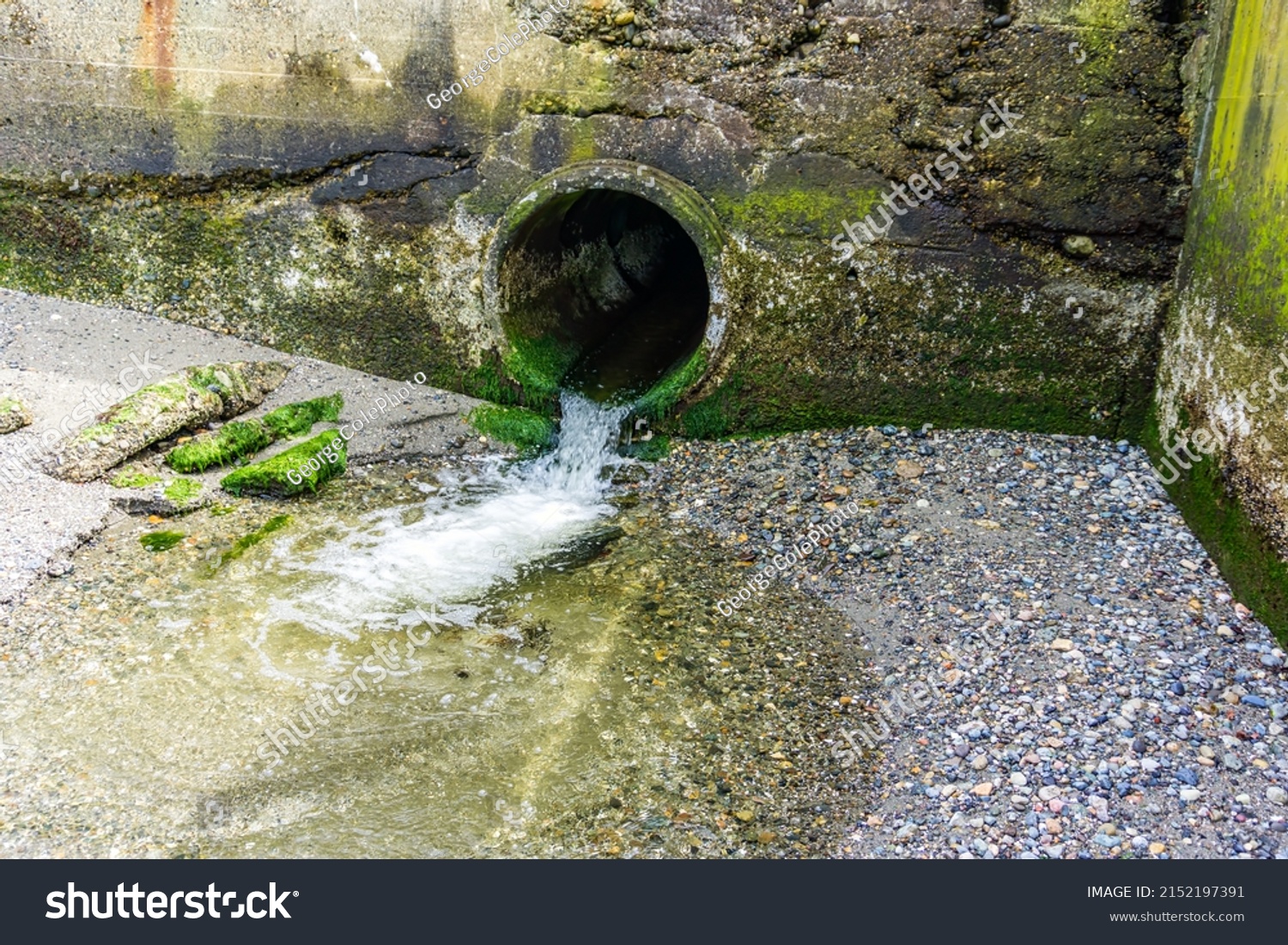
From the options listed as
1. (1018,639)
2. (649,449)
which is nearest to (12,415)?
(649,449)

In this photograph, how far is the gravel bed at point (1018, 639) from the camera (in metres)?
4.67

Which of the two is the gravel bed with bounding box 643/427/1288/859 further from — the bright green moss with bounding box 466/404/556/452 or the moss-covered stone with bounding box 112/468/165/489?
the moss-covered stone with bounding box 112/468/165/489

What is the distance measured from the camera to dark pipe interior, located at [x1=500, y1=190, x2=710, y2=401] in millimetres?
8961

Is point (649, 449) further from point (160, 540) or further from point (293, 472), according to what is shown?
point (160, 540)

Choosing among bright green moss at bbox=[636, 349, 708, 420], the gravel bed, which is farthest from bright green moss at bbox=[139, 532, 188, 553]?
bright green moss at bbox=[636, 349, 708, 420]

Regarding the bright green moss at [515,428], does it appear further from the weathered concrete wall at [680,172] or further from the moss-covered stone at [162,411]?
the moss-covered stone at [162,411]

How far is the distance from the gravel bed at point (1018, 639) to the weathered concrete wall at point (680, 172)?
671 millimetres

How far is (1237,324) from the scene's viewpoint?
638 cm

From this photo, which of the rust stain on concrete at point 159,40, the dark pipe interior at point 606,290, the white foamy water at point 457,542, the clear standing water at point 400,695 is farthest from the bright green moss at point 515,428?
the rust stain on concrete at point 159,40

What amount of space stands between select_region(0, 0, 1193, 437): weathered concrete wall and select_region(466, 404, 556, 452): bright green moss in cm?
26

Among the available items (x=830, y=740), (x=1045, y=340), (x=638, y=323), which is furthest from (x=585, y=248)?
(x=830, y=740)

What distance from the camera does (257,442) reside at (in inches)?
314

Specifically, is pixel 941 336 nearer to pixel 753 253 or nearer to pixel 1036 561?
pixel 753 253

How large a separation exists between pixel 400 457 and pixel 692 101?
353 cm
